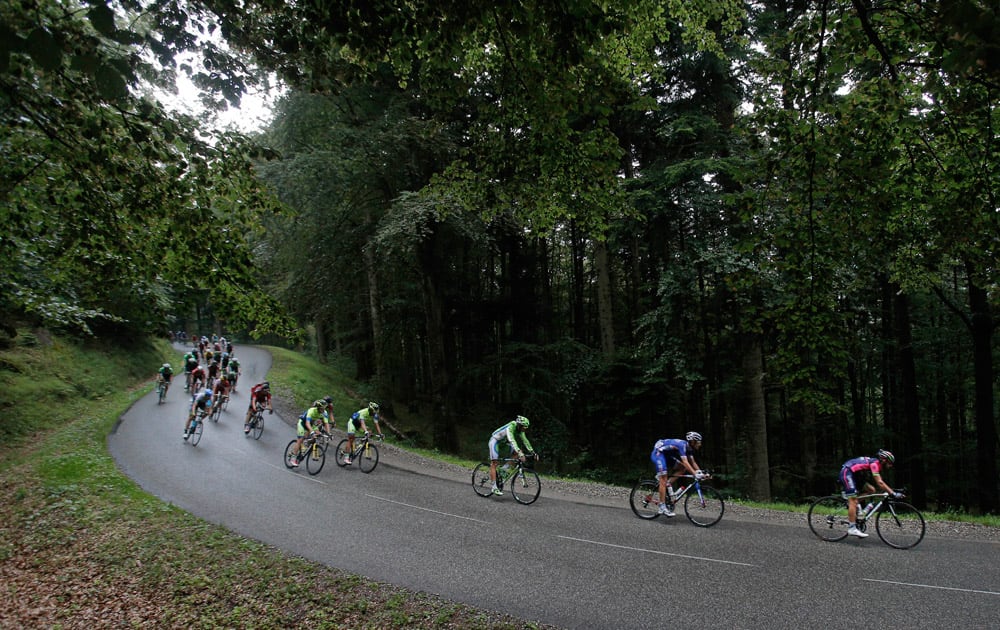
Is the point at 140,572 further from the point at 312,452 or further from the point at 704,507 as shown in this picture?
the point at 704,507

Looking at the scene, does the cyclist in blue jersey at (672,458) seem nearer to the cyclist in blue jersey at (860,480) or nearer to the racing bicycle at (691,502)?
the racing bicycle at (691,502)

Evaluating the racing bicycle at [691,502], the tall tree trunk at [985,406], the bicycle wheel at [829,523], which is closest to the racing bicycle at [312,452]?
the racing bicycle at [691,502]

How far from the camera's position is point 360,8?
141 inches

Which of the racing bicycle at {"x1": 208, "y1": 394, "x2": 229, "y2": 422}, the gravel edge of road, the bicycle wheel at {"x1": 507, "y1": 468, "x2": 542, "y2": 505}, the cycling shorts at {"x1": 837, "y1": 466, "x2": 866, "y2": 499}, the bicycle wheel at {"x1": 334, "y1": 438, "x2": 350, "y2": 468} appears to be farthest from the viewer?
the racing bicycle at {"x1": 208, "y1": 394, "x2": 229, "y2": 422}

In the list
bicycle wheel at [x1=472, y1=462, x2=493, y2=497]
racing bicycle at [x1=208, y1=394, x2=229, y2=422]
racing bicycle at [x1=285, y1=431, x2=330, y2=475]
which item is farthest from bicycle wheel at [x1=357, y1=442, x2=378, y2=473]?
racing bicycle at [x1=208, y1=394, x2=229, y2=422]

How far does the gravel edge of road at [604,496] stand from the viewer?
9195mm

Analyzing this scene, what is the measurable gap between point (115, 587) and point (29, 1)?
6.98 metres

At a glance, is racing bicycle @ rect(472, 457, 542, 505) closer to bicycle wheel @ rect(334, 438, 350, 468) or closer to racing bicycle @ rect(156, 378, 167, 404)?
A: bicycle wheel @ rect(334, 438, 350, 468)

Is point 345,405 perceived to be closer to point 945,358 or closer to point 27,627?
point 27,627

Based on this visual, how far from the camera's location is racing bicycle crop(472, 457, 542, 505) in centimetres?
1113

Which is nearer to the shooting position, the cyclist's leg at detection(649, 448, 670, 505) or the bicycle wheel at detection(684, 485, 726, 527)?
the bicycle wheel at detection(684, 485, 726, 527)

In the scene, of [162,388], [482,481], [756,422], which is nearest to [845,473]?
[756,422]

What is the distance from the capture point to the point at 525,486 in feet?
38.0

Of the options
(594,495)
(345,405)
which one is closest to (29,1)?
(594,495)
